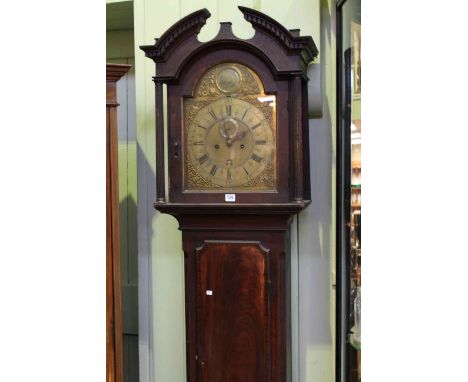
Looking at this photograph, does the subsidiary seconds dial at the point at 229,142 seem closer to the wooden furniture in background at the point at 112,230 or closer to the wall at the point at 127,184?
the wooden furniture in background at the point at 112,230

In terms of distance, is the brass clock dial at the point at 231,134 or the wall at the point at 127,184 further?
the wall at the point at 127,184

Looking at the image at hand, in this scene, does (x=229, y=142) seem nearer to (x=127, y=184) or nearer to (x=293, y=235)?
(x=293, y=235)

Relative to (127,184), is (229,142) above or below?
above

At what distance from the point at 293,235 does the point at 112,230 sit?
759mm

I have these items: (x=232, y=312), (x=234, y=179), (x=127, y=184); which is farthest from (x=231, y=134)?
(x=127, y=184)

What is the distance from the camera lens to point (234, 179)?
2.10 metres

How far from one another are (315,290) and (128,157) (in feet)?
3.62

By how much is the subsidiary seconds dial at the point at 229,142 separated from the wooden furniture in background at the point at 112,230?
0.94 feet

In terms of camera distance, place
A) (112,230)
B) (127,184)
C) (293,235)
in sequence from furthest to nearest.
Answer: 1. (127,184)
2. (293,235)
3. (112,230)

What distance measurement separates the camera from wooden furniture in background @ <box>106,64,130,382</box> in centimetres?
205

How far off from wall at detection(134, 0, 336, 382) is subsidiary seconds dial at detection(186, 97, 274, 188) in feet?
1.18

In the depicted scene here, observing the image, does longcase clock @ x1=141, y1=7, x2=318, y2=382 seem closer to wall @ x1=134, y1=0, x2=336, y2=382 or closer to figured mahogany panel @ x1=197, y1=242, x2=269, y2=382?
figured mahogany panel @ x1=197, y1=242, x2=269, y2=382

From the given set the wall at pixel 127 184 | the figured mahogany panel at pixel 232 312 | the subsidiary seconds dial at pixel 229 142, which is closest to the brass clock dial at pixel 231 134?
the subsidiary seconds dial at pixel 229 142

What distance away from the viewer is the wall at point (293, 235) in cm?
232
